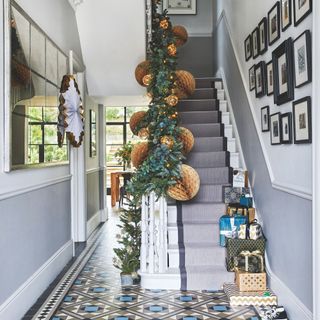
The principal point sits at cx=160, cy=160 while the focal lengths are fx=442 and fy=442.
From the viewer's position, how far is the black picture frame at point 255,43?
3795 mm

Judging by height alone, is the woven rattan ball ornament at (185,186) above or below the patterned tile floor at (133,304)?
above

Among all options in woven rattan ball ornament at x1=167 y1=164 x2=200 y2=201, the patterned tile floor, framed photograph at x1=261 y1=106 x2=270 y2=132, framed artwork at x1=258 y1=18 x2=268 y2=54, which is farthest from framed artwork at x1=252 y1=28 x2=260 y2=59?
the patterned tile floor

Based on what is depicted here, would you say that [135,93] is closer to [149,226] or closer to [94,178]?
[94,178]

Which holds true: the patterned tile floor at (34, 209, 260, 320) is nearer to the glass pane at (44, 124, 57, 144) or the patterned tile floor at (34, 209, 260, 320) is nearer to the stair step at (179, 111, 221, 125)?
the glass pane at (44, 124, 57, 144)

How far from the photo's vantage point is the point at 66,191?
4.56 m

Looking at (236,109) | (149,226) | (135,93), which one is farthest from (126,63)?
(149,226)

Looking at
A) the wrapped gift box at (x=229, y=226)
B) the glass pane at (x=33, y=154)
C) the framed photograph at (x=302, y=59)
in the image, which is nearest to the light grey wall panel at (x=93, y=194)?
the wrapped gift box at (x=229, y=226)

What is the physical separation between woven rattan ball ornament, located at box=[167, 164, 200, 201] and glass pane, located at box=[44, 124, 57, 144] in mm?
1103

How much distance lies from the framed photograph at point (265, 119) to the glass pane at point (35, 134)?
5.91ft

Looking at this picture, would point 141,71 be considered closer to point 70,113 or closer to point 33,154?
point 70,113

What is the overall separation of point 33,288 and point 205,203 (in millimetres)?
1902

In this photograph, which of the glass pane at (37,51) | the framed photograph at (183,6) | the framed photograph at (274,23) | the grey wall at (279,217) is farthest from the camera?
the framed photograph at (183,6)

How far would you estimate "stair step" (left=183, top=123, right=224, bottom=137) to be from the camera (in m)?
5.46

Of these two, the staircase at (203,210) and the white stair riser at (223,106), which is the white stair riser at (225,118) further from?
the white stair riser at (223,106)
